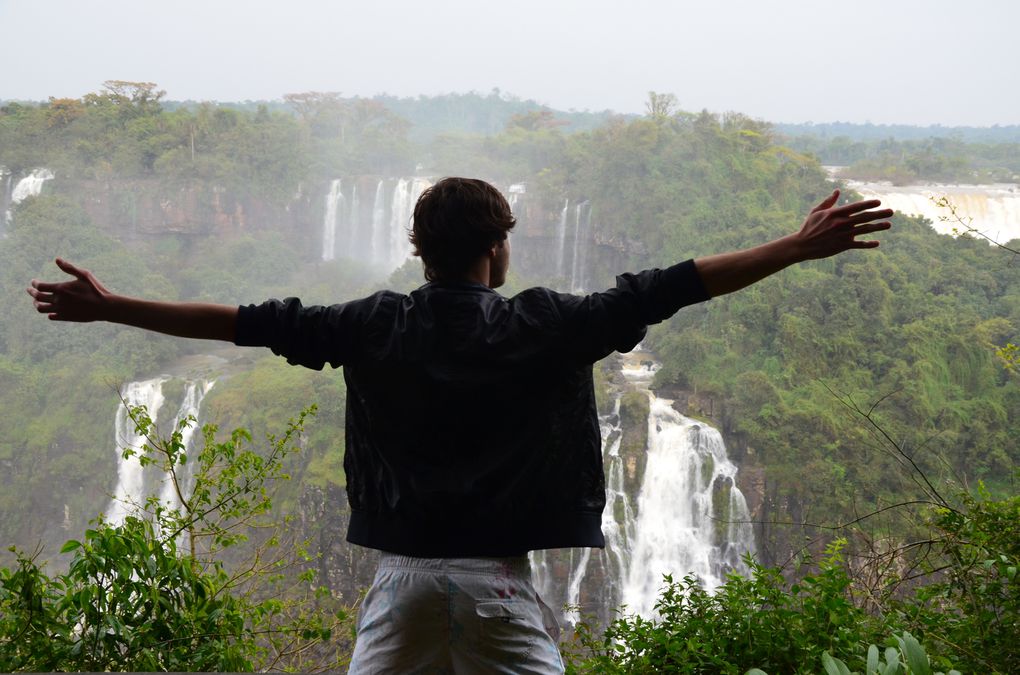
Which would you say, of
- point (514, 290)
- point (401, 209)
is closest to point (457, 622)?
point (514, 290)

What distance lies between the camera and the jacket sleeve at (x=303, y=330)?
3.14 feet

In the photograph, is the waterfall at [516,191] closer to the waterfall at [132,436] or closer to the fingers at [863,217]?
the waterfall at [132,436]

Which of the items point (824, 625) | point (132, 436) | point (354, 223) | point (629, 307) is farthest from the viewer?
point (354, 223)

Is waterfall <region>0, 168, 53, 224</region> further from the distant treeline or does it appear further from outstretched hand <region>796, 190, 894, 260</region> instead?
outstretched hand <region>796, 190, 894, 260</region>

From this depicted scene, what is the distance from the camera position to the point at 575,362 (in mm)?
927

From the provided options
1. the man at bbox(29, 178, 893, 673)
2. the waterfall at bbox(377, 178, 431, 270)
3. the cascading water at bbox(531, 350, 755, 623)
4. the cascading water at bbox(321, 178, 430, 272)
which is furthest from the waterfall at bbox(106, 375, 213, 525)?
the man at bbox(29, 178, 893, 673)

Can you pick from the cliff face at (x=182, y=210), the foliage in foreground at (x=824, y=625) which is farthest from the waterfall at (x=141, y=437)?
the foliage in foreground at (x=824, y=625)

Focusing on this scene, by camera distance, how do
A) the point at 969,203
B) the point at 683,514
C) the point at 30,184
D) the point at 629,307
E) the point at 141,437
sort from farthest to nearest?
the point at 30,184
the point at 141,437
the point at 969,203
the point at 683,514
the point at 629,307

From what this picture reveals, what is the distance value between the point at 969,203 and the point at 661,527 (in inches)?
191

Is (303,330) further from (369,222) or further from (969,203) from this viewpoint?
(369,222)

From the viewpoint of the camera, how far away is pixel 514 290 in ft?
39.6

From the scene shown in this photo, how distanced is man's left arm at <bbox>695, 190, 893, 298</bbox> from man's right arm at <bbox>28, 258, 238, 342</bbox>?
0.49m

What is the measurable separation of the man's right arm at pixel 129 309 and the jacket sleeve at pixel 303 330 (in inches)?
1.1

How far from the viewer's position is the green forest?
8.29 meters
